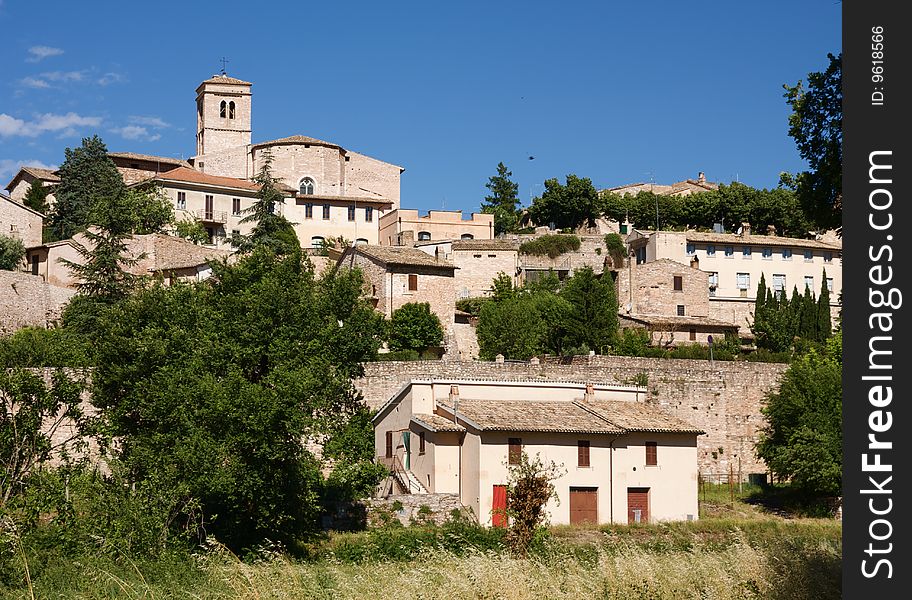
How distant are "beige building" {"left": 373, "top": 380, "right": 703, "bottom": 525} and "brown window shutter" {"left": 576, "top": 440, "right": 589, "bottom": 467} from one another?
0.03 m

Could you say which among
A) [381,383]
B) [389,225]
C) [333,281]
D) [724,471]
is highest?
[389,225]

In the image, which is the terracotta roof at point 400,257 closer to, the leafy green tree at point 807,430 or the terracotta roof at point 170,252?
the terracotta roof at point 170,252

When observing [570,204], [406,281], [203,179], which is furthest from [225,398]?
[570,204]

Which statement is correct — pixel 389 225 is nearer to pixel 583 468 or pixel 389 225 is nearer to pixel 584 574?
pixel 583 468

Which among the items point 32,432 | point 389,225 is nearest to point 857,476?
point 32,432

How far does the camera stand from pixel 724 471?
40812 millimetres

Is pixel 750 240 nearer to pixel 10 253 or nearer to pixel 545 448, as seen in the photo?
pixel 545 448

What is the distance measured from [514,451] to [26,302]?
93.5 ft

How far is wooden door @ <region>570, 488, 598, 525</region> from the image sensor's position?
107ft

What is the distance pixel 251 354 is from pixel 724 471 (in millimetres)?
18996

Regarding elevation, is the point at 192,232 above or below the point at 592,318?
above

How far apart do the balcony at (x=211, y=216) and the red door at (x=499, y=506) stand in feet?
140

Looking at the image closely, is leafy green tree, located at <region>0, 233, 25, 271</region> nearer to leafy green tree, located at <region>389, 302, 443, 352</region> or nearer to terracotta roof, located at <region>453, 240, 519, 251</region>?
leafy green tree, located at <region>389, 302, 443, 352</region>

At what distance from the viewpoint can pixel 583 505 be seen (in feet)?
108
